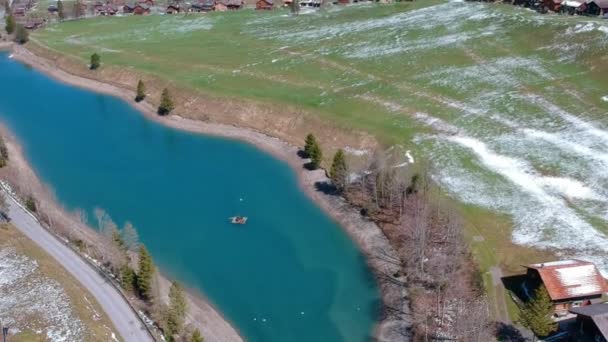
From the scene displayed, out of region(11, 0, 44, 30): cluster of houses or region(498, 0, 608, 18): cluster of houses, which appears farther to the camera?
region(11, 0, 44, 30): cluster of houses

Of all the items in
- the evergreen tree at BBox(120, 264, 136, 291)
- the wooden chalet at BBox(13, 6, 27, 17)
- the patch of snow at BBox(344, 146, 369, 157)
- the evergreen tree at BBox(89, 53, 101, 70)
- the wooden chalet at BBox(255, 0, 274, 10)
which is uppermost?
the wooden chalet at BBox(255, 0, 274, 10)

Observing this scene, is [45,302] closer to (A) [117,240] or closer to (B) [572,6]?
(A) [117,240]

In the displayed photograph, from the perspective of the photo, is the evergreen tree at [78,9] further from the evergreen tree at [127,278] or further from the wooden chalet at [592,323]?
the wooden chalet at [592,323]

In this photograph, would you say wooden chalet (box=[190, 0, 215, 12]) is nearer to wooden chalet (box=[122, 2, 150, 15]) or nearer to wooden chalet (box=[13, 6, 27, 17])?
wooden chalet (box=[122, 2, 150, 15])

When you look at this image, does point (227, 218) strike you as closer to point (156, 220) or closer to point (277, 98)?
point (156, 220)

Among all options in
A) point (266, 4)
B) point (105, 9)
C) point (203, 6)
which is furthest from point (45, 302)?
point (105, 9)

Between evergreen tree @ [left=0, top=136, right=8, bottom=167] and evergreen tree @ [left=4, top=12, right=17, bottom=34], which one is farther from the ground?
evergreen tree @ [left=4, top=12, right=17, bottom=34]

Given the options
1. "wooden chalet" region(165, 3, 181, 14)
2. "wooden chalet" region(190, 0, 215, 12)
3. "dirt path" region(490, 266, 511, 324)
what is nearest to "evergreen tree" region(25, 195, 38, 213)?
"dirt path" region(490, 266, 511, 324)

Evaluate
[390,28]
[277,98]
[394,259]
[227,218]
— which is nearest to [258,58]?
[277,98]
